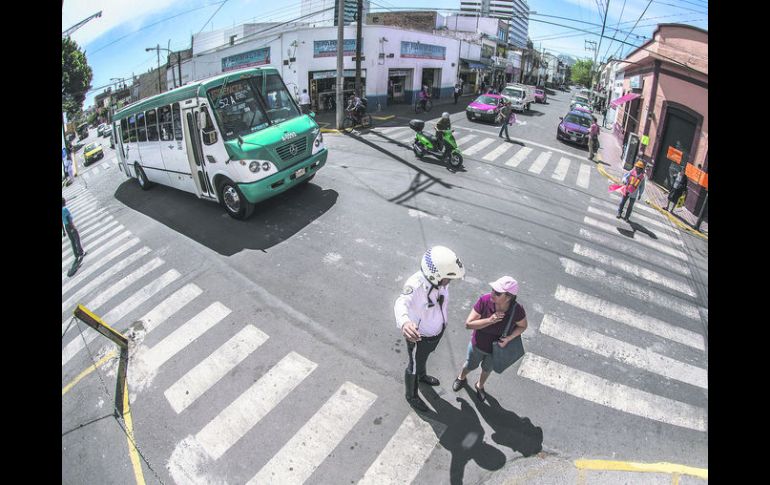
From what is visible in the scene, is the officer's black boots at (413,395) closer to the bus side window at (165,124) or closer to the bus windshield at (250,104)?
the bus windshield at (250,104)

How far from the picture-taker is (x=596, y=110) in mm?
45875

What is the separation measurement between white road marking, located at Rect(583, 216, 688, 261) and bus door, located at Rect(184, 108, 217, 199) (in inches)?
365

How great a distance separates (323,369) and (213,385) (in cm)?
137

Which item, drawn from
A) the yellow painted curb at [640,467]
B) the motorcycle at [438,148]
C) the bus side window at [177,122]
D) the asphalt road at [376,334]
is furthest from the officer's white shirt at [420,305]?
the motorcycle at [438,148]

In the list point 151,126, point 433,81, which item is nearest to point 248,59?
point 433,81

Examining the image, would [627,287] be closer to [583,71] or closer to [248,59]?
[248,59]

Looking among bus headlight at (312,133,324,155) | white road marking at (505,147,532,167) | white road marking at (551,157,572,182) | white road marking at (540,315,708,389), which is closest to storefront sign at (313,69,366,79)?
white road marking at (505,147,532,167)

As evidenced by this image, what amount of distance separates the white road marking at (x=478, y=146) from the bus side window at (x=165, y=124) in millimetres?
10274

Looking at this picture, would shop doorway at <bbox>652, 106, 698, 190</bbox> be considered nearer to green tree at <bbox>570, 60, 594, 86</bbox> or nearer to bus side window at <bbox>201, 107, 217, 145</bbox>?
bus side window at <bbox>201, 107, 217, 145</bbox>
